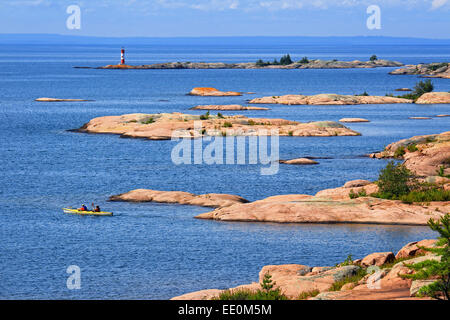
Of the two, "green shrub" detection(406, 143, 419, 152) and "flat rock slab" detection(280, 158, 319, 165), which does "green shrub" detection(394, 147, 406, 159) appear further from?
"flat rock slab" detection(280, 158, 319, 165)

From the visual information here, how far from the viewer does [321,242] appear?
52.8m

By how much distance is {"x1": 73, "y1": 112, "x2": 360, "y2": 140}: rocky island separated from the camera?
11200cm

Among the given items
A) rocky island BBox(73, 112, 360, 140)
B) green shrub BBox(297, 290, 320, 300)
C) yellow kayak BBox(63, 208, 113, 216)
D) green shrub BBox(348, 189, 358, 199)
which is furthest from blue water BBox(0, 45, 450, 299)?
green shrub BBox(297, 290, 320, 300)

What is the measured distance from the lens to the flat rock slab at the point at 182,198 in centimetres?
6475

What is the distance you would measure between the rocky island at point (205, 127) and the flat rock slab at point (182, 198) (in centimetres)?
4244

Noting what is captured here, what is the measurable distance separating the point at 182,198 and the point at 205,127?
47.6 m

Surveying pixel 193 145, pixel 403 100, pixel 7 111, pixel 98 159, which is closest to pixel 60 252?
pixel 98 159

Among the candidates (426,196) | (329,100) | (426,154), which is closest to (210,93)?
(329,100)

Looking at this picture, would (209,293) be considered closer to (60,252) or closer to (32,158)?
(60,252)

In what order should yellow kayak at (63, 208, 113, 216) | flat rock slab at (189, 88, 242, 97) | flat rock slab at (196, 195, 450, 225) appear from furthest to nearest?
1. flat rock slab at (189, 88, 242, 97)
2. yellow kayak at (63, 208, 113, 216)
3. flat rock slab at (196, 195, 450, 225)

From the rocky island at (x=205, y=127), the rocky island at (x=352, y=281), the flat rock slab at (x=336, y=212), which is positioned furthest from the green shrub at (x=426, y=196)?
the rocky island at (x=205, y=127)

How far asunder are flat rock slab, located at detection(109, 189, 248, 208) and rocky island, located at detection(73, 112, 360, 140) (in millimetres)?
42441

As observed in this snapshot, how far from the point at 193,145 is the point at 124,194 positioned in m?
36.9
